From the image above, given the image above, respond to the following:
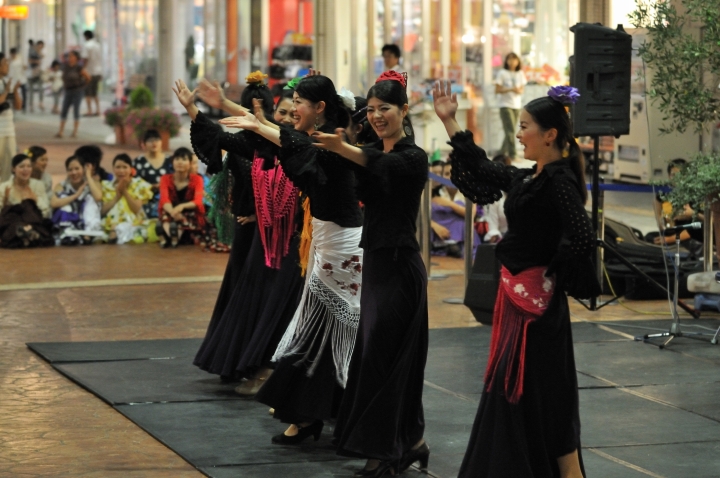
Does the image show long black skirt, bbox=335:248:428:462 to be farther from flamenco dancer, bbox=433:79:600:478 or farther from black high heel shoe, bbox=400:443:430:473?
flamenco dancer, bbox=433:79:600:478

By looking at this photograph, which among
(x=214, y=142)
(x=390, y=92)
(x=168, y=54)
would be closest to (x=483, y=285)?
(x=214, y=142)

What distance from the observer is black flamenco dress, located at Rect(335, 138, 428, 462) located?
4875 mm

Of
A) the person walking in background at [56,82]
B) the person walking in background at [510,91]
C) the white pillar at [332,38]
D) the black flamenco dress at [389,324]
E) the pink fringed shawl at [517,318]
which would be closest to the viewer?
the pink fringed shawl at [517,318]

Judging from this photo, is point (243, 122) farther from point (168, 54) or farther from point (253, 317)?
point (168, 54)

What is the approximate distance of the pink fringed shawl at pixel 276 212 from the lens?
20.4ft

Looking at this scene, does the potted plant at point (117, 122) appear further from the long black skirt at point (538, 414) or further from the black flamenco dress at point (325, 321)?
the long black skirt at point (538, 414)

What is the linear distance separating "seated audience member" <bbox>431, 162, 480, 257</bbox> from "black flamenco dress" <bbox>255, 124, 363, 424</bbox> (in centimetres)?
630

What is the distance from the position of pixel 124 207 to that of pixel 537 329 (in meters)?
8.57

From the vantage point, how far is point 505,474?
4289 millimetres

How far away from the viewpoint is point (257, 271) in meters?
6.39

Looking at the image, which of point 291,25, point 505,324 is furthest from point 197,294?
point 291,25

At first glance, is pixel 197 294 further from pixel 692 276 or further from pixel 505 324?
pixel 505 324

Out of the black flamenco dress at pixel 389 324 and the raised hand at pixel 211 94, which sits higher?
the raised hand at pixel 211 94

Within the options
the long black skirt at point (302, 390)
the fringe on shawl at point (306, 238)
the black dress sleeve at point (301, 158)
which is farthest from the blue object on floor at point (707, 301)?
the black dress sleeve at point (301, 158)
